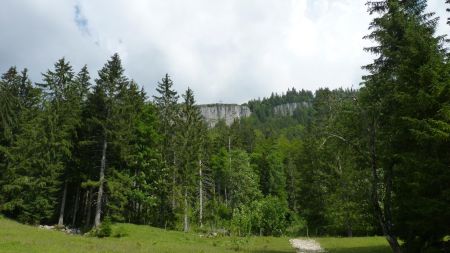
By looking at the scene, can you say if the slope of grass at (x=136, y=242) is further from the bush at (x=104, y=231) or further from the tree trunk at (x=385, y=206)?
the tree trunk at (x=385, y=206)

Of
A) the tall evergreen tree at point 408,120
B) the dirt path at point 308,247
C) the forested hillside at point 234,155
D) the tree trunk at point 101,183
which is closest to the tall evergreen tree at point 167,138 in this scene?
the forested hillside at point 234,155

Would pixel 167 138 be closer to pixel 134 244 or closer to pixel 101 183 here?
pixel 101 183

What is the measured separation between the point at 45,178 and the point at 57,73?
13.4m

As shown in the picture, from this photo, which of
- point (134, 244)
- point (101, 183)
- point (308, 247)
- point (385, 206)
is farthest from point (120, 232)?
point (385, 206)

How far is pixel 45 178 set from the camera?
4347 centimetres

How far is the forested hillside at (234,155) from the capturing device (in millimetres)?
18688

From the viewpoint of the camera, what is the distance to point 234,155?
71.1 meters

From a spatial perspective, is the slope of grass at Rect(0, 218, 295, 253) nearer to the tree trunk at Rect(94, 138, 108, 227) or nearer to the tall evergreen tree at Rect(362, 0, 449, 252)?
the tree trunk at Rect(94, 138, 108, 227)

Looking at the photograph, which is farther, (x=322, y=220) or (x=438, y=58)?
(x=322, y=220)

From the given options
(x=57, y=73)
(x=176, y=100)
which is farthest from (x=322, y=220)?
(x=57, y=73)

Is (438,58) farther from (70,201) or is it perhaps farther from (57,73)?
(70,201)

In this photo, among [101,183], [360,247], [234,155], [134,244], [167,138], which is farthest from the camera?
[234,155]

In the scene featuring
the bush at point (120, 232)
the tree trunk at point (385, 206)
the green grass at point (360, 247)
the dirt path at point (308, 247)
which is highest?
the tree trunk at point (385, 206)

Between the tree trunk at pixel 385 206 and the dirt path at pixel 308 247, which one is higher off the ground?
the tree trunk at pixel 385 206
